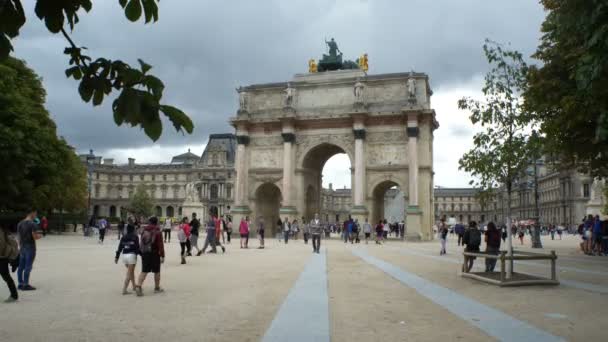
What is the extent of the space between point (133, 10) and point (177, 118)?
89 centimetres

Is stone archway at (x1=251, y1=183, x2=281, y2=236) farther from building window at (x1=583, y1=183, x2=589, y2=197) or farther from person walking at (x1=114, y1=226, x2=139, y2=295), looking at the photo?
building window at (x1=583, y1=183, x2=589, y2=197)

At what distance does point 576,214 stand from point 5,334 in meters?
108

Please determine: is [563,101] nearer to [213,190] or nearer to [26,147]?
[26,147]

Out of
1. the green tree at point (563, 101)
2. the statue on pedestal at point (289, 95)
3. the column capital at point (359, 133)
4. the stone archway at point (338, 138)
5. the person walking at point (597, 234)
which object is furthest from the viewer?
the statue on pedestal at point (289, 95)

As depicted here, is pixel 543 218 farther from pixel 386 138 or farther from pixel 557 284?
pixel 557 284

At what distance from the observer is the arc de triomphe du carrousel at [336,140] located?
42.1 meters

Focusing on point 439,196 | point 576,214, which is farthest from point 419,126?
point 439,196

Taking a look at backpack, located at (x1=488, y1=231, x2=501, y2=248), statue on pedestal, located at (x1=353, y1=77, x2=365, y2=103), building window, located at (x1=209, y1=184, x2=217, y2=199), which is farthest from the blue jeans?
building window, located at (x1=209, y1=184, x2=217, y2=199)

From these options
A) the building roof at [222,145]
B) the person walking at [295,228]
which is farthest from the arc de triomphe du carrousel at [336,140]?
the building roof at [222,145]

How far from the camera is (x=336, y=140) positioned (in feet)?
145

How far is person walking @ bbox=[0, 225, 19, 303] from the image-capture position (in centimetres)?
973

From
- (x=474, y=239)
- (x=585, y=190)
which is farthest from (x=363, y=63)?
(x=585, y=190)

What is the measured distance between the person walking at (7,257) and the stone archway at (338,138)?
32.7m

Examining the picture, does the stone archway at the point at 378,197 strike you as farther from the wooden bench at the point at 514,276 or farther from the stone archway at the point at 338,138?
the wooden bench at the point at 514,276
